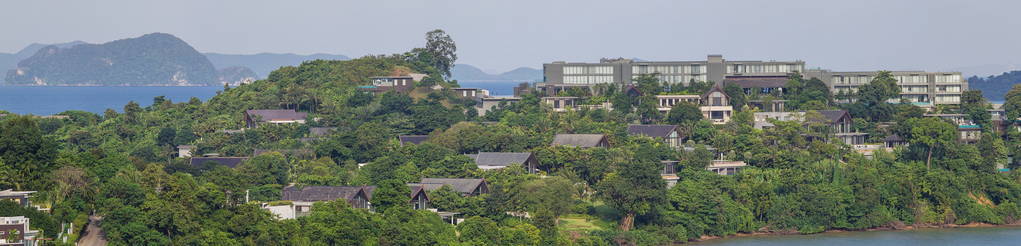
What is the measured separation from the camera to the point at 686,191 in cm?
4694

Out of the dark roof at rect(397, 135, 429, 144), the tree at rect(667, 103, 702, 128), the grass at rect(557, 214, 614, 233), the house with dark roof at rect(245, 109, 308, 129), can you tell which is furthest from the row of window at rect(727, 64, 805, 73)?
the grass at rect(557, 214, 614, 233)

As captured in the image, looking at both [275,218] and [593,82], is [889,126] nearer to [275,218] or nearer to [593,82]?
[593,82]

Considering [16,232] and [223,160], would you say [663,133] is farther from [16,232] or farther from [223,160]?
[16,232]

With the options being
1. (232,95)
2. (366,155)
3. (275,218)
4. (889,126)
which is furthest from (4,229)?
(889,126)

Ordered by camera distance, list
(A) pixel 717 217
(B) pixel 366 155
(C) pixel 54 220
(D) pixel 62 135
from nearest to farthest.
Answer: (C) pixel 54 220 → (A) pixel 717 217 → (B) pixel 366 155 → (D) pixel 62 135

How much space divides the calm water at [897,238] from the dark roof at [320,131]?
1909 cm

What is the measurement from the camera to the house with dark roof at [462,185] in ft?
146

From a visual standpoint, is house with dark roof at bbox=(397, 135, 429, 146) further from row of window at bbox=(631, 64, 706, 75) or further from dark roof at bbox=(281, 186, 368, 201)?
row of window at bbox=(631, 64, 706, 75)

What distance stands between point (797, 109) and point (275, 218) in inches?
1287

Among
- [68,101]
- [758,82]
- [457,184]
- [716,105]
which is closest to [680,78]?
[758,82]

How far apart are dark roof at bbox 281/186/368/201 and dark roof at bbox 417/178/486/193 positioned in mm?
3153

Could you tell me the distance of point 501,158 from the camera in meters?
51.2

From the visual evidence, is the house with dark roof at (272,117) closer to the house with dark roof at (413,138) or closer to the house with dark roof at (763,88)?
the house with dark roof at (413,138)

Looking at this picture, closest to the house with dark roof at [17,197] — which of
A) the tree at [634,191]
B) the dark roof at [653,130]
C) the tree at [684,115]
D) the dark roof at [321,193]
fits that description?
the dark roof at [321,193]
